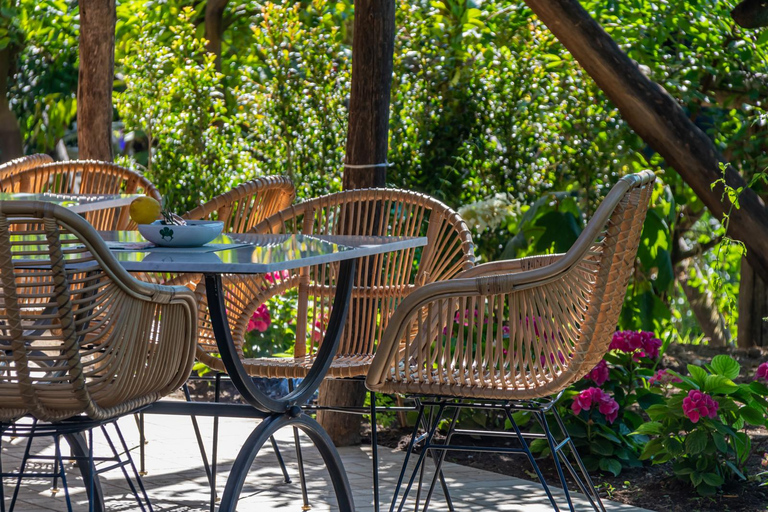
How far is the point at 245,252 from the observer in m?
2.26

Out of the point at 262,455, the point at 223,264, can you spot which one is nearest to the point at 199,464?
the point at 262,455

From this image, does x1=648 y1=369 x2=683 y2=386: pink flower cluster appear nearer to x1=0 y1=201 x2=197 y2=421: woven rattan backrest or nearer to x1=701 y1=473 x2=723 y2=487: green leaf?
x1=701 y1=473 x2=723 y2=487: green leaf

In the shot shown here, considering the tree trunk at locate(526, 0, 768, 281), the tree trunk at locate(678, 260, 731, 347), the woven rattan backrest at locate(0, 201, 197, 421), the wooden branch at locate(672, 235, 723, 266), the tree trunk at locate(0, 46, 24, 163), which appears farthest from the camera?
the tree trunk at locate(0, 46, 24, 163)

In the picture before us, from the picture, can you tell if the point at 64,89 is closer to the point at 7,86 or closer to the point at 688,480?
the point at 7,86

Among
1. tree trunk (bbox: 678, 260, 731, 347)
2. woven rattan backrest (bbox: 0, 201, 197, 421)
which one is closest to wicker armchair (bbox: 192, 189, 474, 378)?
woven rattan backrest (bbox: 0, 201, 197, 421)

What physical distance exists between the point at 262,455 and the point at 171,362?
1866mm

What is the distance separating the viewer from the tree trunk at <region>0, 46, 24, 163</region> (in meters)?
8.60

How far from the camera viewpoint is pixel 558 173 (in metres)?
5.64

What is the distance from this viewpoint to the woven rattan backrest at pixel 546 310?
7.86ft

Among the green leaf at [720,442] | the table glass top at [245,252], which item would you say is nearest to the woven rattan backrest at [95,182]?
the table glass top at [245,252]

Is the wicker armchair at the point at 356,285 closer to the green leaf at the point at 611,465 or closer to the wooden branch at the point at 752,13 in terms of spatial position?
the green leaf at the point at 611,465

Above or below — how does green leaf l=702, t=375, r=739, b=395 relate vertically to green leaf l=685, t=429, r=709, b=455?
above

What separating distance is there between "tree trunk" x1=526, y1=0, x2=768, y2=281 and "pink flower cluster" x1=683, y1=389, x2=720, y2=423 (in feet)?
2.89

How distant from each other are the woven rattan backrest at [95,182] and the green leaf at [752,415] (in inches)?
88.1
